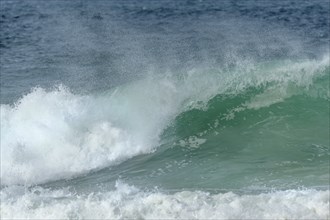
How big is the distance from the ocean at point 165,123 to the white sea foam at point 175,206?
2 centimetres

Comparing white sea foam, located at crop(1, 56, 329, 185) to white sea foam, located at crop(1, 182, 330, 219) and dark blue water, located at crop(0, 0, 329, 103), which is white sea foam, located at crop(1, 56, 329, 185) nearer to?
white sea foam, located at crop(1, 182, 330, 219)

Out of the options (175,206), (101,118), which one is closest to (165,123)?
(101,118)

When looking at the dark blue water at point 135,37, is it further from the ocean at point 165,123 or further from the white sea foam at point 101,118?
the white sea foam at point 101,118

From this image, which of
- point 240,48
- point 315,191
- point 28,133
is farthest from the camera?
point 240,48

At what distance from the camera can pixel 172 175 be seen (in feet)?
49.4

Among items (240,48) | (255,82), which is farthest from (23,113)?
(240,48)

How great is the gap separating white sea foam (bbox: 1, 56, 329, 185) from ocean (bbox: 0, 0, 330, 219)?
0.13ft

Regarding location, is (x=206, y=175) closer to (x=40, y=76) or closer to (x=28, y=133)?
(x=28, y=133)

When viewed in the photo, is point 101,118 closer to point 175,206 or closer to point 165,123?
point 165,123

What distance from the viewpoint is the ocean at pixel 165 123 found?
12898 mm

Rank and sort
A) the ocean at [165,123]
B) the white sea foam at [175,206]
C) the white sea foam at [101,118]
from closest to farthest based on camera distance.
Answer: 1. the white sea foam at [175,206]
2. the ocean at [165,123]
3. the white sea foam at [101,118]

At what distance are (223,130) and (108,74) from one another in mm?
6539

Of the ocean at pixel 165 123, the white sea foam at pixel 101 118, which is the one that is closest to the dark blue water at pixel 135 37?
the ocean at pixel 165 123

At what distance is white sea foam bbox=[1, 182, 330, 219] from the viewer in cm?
1231
